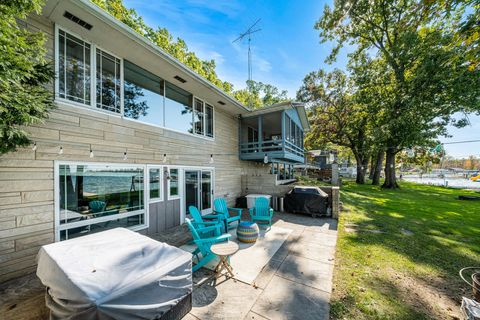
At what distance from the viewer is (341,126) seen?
20.5 m

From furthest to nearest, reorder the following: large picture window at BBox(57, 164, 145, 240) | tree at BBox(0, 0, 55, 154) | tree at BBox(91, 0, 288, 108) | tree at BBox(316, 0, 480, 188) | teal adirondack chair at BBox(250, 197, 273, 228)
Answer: tree at BBox(316, 0, 480, 188)
tree at BBox(91, 0, 288, 108)
teal adirondack chair at BBox(250, 197, 273, 228)
large picture window at BBox(57, 164, 145, 240)
tree at BBox(0, 0, 55, 154)

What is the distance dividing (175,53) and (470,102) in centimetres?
2253

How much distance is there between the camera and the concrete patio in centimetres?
266

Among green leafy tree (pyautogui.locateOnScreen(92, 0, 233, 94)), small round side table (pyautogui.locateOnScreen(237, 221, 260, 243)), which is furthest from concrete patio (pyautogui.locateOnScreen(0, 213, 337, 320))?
green leafy tree (pyautogui.locateOnScreen(92, 0, 233, 94))

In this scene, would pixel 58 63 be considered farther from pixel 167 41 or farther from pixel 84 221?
pixel 167 41

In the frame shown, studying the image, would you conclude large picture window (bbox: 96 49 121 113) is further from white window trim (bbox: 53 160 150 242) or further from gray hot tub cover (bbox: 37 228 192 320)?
gray hot tub cover (bbox: 37 228 192 320)

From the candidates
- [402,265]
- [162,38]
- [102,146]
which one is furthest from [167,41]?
[402,265]

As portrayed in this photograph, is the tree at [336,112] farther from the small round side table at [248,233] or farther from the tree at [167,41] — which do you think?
the small round side table at [248,233]

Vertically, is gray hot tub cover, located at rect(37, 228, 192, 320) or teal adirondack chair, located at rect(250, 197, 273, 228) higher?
gray hot tub cover, located at rect(37, 228, 192, 320)

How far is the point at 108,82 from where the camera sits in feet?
15.8

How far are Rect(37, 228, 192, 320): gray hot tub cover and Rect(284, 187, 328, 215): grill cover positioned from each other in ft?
21.6

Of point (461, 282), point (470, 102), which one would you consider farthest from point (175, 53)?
point (470, 102)

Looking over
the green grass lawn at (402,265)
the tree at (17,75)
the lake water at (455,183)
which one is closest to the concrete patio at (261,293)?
the green grass lawn at (402,265)

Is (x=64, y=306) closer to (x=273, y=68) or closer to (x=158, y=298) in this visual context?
(x=158, y=298)
